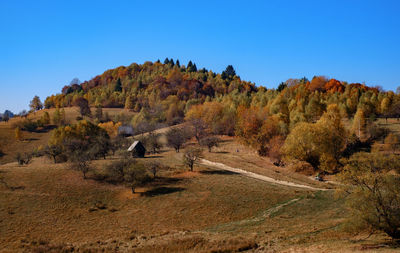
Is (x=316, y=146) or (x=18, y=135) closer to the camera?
(x=316, y=146)

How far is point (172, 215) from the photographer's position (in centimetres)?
3897

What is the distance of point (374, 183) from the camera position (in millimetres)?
21781

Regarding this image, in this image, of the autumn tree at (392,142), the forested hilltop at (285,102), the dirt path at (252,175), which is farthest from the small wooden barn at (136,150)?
the autumn tree at (392,142)

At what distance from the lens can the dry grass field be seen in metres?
25.6

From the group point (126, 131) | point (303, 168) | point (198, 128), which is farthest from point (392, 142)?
point (126, 131)

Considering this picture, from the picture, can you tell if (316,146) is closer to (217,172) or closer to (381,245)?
(217,172)

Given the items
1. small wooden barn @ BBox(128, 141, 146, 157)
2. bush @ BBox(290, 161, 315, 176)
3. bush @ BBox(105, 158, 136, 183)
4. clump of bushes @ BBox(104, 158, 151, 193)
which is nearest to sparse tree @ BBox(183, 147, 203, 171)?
clump of bushes @ BBox(104, 158, 151, 193)

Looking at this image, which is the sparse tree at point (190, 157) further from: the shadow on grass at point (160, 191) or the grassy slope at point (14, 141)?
the grassy slope at point (14, 141)

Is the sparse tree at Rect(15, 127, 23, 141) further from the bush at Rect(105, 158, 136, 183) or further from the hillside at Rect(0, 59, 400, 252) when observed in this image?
the bush at Rect(105, 158, 136, 183)

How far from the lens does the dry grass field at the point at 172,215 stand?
2556cm

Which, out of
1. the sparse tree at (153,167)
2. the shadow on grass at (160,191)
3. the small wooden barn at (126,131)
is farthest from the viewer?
the small wooden barn at (126,131)

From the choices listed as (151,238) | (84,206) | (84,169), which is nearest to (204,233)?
(151,238)

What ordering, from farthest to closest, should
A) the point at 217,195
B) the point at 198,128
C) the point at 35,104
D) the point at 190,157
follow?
the point at 35,104
the point at 198,128
the point at 190,157
the point at 217,195

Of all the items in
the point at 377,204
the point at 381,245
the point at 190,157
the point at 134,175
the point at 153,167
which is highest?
the point at 190,157
